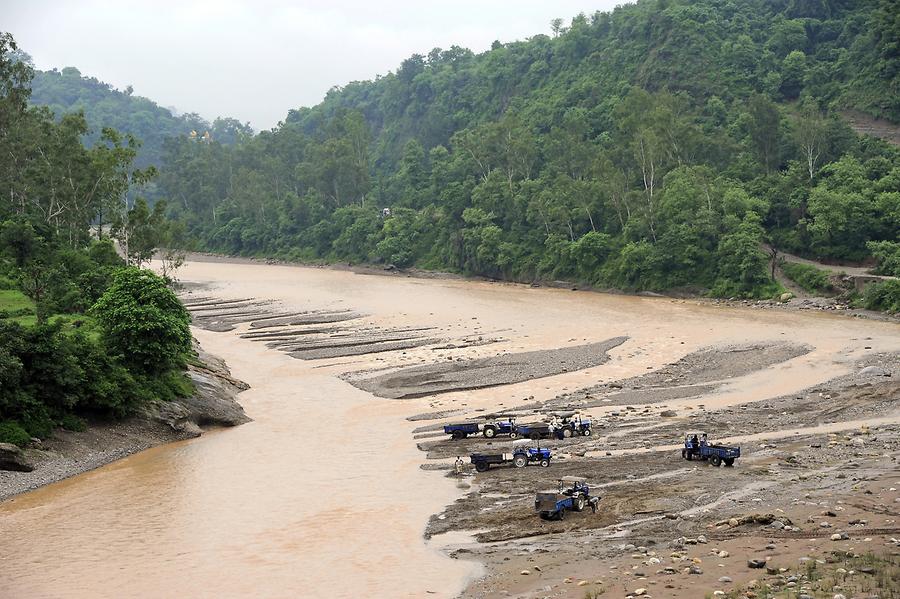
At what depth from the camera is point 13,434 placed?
3256cm

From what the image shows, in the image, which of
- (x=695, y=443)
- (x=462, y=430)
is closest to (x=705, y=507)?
(x=695, y=443)

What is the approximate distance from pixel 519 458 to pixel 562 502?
20.8 feet

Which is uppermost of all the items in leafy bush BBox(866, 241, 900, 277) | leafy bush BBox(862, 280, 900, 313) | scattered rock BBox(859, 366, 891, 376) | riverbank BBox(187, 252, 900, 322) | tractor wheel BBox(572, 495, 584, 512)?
leafy bush BBox(866, 241, 900, 277)

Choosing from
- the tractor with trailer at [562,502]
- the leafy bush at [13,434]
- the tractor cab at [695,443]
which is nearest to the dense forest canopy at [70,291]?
the leafy bush at [13,434]

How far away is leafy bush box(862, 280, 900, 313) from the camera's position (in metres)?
62.2

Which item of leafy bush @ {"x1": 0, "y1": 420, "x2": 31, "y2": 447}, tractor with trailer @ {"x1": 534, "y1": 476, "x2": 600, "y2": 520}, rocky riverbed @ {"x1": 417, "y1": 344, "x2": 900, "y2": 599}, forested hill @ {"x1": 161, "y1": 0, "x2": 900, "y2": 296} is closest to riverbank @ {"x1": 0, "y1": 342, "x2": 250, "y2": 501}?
leafy bush @ {"x1": 0, "y1": 420, "x2": 31, "y2": 447}

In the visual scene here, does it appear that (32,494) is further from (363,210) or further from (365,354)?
(363,210)

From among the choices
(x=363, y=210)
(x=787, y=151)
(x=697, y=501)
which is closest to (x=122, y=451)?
(x=697, y=501)

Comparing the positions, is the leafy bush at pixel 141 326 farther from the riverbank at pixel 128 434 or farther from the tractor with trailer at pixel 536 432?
the tractor with trailer at pixel 536 432

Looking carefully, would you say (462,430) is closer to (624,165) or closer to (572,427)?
(572,427)

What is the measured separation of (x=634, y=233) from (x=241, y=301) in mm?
40010

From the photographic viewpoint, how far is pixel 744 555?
67.1ft

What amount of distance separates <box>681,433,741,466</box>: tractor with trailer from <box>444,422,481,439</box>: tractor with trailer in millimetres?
8461

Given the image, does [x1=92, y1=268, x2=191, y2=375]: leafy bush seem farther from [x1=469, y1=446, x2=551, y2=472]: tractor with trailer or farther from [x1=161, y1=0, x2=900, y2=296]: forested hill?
[x1=161, y1=0, x2=900, y2=296]: forested hill
